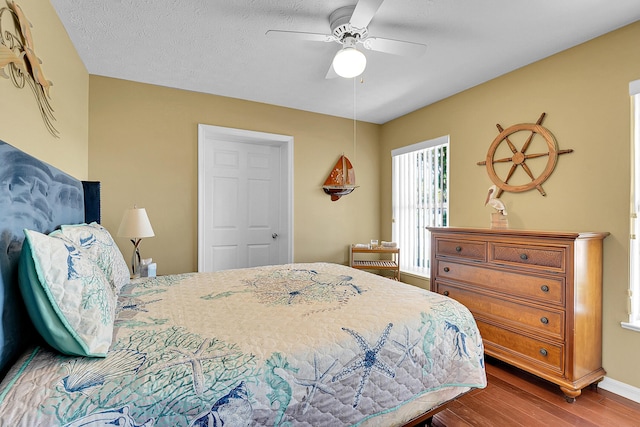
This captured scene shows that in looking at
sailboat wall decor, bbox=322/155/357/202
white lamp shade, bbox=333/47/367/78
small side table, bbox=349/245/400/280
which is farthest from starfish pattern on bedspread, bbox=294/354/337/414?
sailboat wall decor, bbox=322/155/357/202

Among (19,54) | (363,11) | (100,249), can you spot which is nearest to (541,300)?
(363,11)

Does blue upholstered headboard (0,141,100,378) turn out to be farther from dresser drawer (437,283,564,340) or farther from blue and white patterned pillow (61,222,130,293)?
dresser drawer (437,283,564,340)

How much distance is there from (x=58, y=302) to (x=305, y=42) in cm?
224

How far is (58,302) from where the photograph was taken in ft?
3.08

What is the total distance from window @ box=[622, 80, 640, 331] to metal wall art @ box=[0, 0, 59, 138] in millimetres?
3593

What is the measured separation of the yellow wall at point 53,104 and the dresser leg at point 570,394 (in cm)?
342

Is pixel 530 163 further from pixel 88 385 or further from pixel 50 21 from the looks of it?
pixel 50 21

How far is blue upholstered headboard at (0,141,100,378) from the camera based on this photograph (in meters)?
0.92

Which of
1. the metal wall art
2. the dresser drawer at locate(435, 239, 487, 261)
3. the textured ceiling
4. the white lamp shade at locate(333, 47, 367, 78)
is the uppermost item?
the textured ceiling

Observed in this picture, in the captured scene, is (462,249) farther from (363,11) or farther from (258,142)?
(258,142)

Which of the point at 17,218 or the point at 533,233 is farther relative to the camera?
the point at 533,233

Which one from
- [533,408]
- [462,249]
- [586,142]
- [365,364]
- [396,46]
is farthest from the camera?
[462,249]

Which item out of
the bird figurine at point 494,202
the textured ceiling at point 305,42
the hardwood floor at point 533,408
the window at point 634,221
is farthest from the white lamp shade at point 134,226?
the window at point 634,221

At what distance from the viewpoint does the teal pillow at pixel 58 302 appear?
3.06 ft
